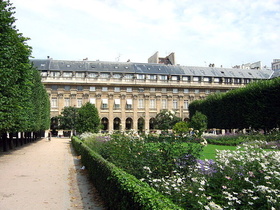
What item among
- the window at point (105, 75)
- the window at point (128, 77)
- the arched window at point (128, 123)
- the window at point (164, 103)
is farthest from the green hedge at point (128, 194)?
the arched window at point (128, 123)

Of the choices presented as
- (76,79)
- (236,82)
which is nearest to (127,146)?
(76,79)

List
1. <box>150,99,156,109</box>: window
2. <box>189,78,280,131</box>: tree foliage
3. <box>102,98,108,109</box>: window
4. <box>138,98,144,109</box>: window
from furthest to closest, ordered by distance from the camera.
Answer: <box>150,99,156,109</box>: window → <box>138,98,144,109</box>: window → <box>102,98,108,109</box>: window → <box>189,78,280,131</box>: tree foliage

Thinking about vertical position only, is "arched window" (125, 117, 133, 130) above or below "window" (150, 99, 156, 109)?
below

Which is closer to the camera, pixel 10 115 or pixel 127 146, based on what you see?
pixel 127 146

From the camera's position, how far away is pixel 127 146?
937 centimetres

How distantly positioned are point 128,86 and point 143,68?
171 inches

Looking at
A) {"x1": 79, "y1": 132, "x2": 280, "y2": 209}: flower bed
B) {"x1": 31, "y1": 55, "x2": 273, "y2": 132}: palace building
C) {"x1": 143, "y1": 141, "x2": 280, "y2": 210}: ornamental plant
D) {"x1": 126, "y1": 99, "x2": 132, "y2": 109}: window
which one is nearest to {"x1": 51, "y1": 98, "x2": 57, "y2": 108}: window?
{"x1": 31, "y1": 55, "x2": 273, "y2": 132}: palace building

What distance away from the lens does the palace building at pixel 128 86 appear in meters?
50.8

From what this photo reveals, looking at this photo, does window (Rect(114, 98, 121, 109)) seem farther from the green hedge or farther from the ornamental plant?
the ornamental plant

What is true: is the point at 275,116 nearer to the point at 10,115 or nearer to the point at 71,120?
the point at 10,115

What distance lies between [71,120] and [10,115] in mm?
32144

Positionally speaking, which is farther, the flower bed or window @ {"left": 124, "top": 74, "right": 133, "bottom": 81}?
window @ {"left": 124, "top": 74, "right": 133, "bottom": 81}

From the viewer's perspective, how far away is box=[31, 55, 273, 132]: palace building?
50.8m

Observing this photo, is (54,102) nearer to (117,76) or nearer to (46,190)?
(117,76)
